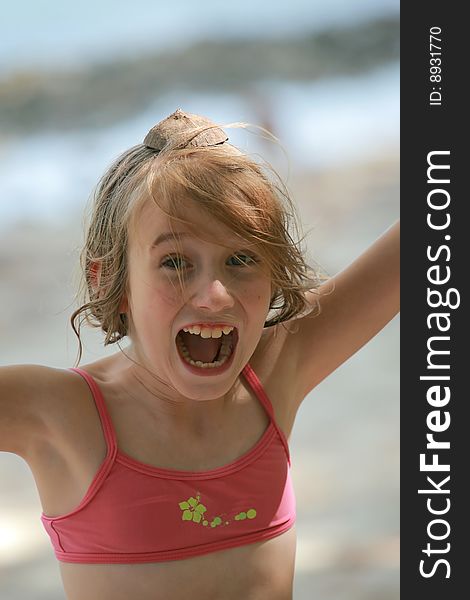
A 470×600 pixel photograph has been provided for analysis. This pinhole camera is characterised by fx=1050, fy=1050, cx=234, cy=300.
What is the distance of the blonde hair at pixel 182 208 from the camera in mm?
766

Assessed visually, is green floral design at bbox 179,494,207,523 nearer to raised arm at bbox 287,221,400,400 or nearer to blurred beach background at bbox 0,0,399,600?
raised arm at bbox 287,221,400,400

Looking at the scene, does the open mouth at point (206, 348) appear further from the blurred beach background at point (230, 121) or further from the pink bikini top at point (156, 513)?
the blurred beach background at point (230, 121)

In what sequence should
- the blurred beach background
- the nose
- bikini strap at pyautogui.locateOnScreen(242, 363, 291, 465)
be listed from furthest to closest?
1. the blurred beach background
2. bikini strap at pyautogui.locateOnScreen(242, 363, 291, 465)
3. the nose

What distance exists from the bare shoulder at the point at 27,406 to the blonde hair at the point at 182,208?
50 mm

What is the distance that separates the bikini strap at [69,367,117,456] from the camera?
782mm

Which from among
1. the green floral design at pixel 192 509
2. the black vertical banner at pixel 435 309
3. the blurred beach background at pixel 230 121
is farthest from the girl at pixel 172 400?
the blurred beach background at pixel 230 121

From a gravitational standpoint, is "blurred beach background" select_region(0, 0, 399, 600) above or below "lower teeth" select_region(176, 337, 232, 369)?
above

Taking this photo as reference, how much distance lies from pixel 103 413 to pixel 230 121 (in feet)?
6.45

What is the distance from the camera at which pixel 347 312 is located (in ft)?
2.97

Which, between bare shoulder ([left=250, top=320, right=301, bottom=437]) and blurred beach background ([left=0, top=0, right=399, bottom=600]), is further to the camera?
blurred beach background ([left=0, top=0, right=399, bottom=600])

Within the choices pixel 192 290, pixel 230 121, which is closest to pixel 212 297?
pixel 192 290

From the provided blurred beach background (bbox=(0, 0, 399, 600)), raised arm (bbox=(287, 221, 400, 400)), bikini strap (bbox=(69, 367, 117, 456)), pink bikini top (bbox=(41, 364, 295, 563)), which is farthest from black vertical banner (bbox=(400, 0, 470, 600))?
blurred beach background (bbox=(0, 0, 399, 600))

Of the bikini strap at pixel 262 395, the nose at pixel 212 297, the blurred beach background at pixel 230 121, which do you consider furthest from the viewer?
the blurred beach background at pixel 230 121

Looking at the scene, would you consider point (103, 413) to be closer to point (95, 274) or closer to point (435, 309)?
point (95, 274)
